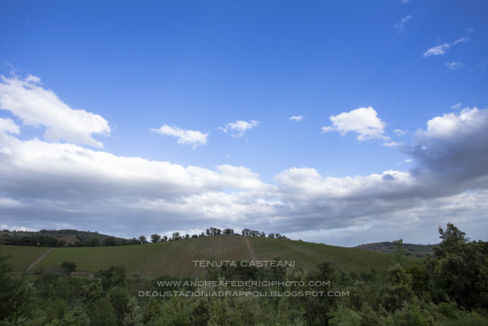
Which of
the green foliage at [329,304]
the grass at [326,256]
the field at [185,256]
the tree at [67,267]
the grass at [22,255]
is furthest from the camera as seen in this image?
the grass at [22,255]

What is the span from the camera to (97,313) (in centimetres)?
2670

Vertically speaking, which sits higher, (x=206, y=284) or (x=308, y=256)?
(x=206, y=284)

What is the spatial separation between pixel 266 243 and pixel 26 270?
82649 millimetres

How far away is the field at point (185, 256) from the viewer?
79.4m

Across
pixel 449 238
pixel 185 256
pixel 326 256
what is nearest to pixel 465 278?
pixel 449 238

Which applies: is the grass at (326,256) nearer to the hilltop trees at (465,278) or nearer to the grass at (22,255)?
the hilltop trees at (465,278)

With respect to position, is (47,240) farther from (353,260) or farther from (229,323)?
(229,323)

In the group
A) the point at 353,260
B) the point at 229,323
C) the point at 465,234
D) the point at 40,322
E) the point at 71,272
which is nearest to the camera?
the point at 229,323

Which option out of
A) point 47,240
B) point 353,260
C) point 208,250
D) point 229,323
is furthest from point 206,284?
point 47,240

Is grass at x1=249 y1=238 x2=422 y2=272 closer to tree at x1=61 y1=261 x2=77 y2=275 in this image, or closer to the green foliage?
the green foliage

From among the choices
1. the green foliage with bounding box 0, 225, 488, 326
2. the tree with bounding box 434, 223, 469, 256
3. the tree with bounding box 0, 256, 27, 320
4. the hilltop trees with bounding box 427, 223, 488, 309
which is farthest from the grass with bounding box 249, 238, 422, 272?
the tree with bounding box 0, 256, 27, 320

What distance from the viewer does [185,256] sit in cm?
9581

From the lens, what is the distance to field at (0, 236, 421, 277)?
79438mm

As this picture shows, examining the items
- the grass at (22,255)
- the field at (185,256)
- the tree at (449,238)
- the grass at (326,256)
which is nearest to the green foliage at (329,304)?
the tree at (449,238)
